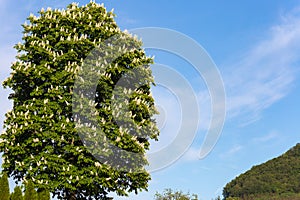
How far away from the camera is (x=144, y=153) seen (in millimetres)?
27281

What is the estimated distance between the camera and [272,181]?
142 m

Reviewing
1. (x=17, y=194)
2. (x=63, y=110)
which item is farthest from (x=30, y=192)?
(x=63, y=110)

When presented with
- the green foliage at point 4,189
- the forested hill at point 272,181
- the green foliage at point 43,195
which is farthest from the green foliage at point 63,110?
the forested hill at point 272,181

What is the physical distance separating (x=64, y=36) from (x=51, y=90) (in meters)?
4.20

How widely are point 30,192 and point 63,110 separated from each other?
17.5 feet

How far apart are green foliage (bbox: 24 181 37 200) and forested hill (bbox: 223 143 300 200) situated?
121 meters

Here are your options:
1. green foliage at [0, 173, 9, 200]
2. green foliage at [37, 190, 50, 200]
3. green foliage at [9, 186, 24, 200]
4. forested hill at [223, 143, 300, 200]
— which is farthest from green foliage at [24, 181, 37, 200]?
forested hill at [223, 143, 300, 200]

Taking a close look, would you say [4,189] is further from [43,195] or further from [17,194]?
[43,195]

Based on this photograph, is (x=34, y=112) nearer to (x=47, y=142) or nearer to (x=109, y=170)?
(x=47, y=142)

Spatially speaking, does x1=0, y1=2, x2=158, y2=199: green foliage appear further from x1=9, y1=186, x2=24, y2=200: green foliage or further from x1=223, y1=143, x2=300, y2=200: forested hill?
x1=223, y1=143, x2=300, y2=200: forested hill

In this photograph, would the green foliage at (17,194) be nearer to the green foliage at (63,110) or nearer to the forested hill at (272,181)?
the green foliage at (63,110)

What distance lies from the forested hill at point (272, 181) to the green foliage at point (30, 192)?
121 meters

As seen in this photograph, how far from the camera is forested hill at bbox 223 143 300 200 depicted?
138 metres

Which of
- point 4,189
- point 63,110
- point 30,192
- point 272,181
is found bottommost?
point 30,192
